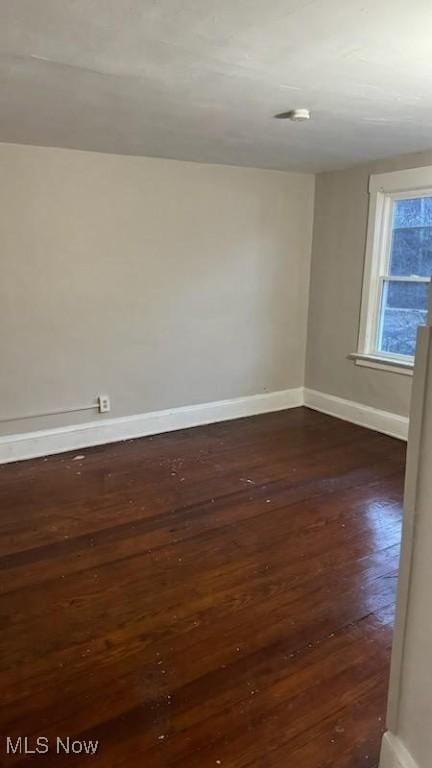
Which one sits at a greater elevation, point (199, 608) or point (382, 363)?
point (382, 363)

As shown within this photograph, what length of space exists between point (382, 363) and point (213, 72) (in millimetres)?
2744

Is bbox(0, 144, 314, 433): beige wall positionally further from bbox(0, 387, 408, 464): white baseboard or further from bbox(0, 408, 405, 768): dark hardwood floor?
bbox(0, 408, 405, 768): dark hardwood floor

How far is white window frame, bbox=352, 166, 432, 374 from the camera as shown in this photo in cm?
390

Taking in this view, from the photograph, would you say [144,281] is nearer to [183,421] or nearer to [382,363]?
[183,421]

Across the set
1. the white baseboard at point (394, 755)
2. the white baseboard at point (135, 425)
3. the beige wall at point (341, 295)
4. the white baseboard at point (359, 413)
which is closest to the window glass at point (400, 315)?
the beige wall at point (341, 295)

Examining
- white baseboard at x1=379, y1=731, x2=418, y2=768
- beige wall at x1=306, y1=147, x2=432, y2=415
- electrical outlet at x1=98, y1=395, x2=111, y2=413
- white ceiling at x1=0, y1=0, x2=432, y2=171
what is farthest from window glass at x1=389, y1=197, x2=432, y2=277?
white baseboard at x1=379, y1=731, x2=418, y2=768

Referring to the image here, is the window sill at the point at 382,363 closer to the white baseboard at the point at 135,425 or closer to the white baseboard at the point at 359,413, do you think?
the white baseboard at the point at 359,413

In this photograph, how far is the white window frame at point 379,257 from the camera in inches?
154

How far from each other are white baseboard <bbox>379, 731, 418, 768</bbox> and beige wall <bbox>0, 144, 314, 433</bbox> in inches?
118

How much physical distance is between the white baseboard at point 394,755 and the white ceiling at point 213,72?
6.55 ft

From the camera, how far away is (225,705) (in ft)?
5.48

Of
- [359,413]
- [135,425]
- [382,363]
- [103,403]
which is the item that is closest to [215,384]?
[135,425]

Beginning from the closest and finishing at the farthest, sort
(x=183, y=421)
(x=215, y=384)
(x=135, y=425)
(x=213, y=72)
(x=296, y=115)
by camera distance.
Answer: (x=213, y=72) < (x=296, y=115) < (x=135, y=425) < (x=183, y=421) < (x=215, y=384)

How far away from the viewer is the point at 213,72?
2.08 meters
